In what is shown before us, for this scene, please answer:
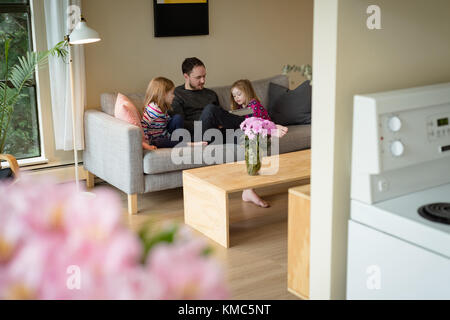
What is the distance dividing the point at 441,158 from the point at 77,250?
180 centimetres

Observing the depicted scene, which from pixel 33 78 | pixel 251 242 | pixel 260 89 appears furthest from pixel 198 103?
pixel 251 242

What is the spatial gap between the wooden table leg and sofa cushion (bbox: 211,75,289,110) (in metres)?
1.47

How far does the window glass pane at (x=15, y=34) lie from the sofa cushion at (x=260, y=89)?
5.58 ft

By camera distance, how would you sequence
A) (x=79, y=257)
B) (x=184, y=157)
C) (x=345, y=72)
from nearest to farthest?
(x=79, y=257) → (x=345, y=72) → (x=184, y=157)

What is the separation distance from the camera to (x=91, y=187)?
16.7 ft

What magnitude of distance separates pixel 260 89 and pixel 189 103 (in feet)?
2.63

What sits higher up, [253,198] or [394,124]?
[394,124]

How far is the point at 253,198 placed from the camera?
4.55m

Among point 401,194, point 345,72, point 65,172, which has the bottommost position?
point 65,172

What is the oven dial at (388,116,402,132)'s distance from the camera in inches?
73.9

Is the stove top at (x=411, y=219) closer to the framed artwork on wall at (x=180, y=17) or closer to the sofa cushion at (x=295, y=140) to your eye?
the sofa cushion at (x=295, y=140)

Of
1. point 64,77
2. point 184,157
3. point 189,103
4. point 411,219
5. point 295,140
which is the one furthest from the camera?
point 189,103

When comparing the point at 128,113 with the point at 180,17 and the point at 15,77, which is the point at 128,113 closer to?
the point at 15,77
